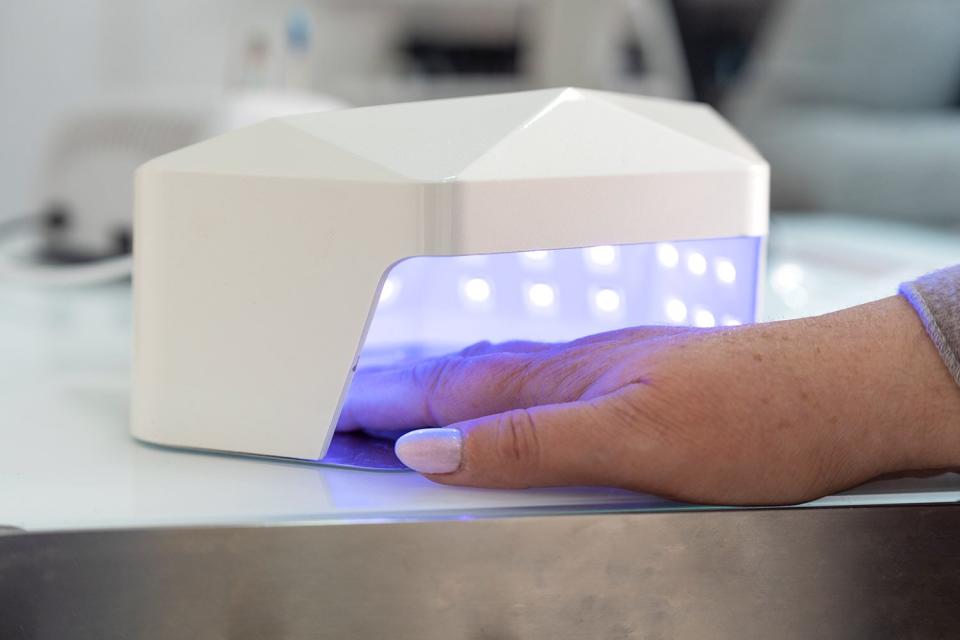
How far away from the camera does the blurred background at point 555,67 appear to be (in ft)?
5.54

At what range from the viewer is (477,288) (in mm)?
625

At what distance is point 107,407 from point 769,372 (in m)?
0.38

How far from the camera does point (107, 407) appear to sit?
61cm

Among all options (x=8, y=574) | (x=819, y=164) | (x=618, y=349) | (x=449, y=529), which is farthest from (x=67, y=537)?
(x=819, y=164)

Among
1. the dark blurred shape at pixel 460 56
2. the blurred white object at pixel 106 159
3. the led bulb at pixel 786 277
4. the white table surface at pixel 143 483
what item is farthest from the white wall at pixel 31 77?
the led bulb at pixel 786 277

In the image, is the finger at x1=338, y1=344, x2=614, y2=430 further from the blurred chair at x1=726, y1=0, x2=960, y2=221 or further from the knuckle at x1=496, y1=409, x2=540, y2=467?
the blurred chair at x1=726, y1=0, x2=960, y2=221

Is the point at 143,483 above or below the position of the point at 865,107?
below

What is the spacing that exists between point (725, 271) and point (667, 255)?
36mm

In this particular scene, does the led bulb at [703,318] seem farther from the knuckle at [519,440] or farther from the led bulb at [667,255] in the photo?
the knuckle at [519,440]

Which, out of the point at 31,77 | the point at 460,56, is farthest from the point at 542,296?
the point at 460,56

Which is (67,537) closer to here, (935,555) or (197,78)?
(935,555)

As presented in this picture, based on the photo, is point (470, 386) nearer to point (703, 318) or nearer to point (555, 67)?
point (703, 318)

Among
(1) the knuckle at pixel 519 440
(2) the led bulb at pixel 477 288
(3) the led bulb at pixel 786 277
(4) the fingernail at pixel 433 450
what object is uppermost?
(2) the led bulb at pixel 477 288

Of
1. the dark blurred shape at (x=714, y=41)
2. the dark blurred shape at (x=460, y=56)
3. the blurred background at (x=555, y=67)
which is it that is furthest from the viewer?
the dark blurred shape at (x=714, y=41)
